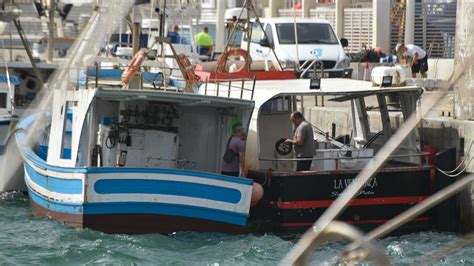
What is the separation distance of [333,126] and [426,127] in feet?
11.7

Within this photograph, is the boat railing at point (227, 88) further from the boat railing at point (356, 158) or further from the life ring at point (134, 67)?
the boat railing at point (356, 158)

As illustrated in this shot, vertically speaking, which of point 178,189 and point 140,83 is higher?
point 140,83

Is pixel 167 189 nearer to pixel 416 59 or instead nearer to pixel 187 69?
pixel 187 69

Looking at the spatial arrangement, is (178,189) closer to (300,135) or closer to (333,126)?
(300,135)

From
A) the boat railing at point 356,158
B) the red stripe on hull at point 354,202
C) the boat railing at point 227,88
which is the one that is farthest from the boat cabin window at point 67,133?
the red stripe on hull at point 354,202

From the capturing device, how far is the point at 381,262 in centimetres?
545

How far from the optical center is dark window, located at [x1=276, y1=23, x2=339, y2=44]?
28.0 m

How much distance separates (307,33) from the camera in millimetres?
28266

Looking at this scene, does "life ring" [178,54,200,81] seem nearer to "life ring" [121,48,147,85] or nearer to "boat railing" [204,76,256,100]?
"boat railing" [204,76,256,100]

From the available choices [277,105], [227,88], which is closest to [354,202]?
[277,105]

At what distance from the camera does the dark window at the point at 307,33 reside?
28020 millimetres

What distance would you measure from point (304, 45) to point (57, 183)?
12.4 m

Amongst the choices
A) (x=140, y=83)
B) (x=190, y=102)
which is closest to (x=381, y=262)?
(x=190, y=102)

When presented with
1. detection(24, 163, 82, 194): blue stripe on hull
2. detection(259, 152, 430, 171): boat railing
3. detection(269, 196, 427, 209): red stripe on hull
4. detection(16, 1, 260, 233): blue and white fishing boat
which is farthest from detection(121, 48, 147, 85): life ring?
detection(269, 196, 427, 209): red stripe on hull
